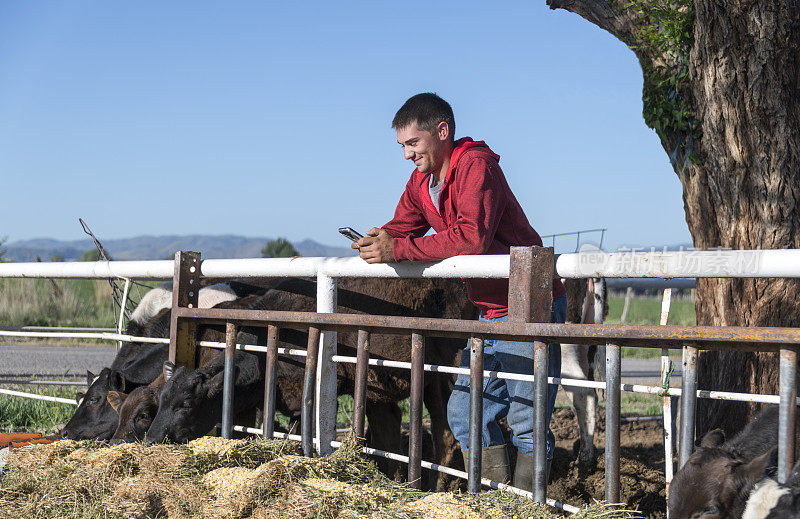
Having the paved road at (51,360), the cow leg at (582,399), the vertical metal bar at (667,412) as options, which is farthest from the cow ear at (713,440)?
the paved road at (51,360)

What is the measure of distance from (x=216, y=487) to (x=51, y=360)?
13.1 m

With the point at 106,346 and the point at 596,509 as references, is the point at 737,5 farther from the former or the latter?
the point at 106,346

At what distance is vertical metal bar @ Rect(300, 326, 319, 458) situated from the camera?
3.88 m

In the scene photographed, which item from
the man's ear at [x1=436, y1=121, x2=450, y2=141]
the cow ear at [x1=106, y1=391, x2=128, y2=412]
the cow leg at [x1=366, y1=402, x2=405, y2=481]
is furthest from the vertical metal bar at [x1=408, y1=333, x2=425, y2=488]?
the cow leg at [x1=366, y1=402, x2=405, y2=481]

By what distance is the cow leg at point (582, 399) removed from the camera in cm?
657

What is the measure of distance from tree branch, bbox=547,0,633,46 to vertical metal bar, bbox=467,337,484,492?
11.9ft

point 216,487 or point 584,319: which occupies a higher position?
point 584,319

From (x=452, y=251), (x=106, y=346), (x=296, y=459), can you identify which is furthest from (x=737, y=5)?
(x=106, y=346)

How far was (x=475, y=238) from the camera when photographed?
355 centimetres

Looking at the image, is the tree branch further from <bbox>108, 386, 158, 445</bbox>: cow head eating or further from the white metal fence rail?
<bbox>108, 386, 158, 445</bbox>: cow head eating

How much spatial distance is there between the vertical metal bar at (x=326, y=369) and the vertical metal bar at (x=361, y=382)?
0.37 m

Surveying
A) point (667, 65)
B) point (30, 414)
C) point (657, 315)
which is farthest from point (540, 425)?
point (657, 315)

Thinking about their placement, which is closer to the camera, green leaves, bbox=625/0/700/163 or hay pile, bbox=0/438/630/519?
hay pile, bbox=0/438/630/519

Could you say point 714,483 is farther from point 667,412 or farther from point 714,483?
point 667,412
